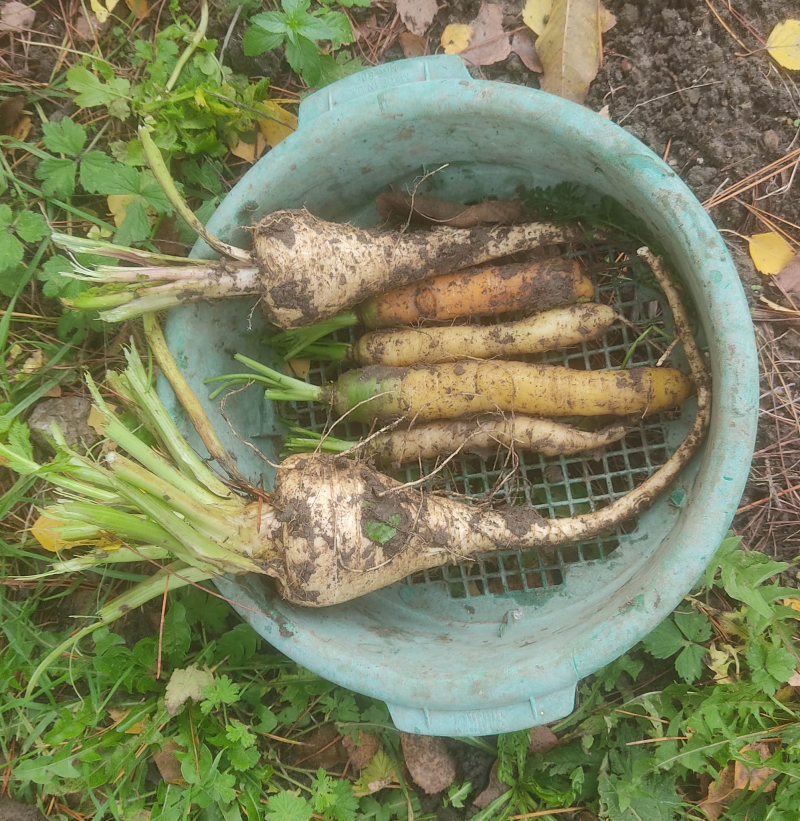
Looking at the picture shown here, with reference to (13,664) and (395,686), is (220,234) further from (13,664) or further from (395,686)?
(13,664)

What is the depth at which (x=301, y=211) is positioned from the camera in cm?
151

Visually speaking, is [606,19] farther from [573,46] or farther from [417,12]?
[417,12]

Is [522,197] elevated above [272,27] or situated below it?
below

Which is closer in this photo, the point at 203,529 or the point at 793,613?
the point at 203,529

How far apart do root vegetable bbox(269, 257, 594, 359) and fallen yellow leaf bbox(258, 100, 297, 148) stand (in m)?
0.55

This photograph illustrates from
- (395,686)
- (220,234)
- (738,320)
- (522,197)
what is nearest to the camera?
(738,320)

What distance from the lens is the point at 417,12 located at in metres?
1.76

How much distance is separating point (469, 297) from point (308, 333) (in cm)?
43

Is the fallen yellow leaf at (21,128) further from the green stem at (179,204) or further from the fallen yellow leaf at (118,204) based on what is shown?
the green stem at (179,204)

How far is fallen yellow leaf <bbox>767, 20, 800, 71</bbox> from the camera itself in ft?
A: 5.32

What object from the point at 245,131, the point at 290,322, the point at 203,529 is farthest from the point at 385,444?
the point at 245,131

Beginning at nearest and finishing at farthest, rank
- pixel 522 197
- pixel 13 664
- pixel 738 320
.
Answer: pixel 738 320, pixel 522 197, pixel 13 664

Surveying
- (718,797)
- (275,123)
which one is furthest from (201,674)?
(275,123)

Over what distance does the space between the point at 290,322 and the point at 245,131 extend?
661 mm
